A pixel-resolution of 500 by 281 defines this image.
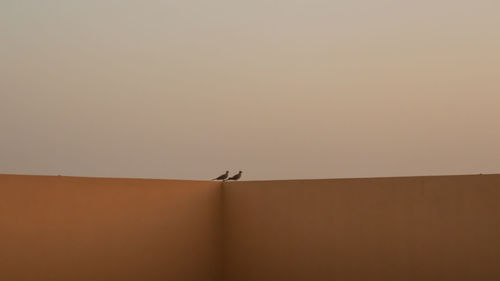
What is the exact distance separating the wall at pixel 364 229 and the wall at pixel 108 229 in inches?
11.3

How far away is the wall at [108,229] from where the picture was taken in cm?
339

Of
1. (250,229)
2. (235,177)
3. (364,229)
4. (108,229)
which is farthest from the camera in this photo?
(235,177)

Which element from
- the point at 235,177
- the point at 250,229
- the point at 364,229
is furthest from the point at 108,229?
the point at 364,229

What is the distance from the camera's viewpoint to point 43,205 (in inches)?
139

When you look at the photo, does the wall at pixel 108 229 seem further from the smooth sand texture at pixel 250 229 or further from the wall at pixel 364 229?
the wall at pixel 364 229

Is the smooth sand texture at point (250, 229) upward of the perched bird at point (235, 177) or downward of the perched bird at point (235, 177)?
downward

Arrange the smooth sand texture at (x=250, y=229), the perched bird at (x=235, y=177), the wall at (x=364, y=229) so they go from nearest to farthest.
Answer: the smooth sand texture at (x=250, y=229) < the wall at (x=364, y=229) < the perched bird at (x=235, y=177)

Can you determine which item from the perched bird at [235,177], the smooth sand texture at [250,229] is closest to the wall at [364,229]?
the smooth sand texture at [250,229]

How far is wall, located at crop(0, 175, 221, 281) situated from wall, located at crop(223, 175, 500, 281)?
0.29m

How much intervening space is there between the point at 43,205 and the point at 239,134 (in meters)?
5.02

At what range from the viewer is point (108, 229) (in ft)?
12.8

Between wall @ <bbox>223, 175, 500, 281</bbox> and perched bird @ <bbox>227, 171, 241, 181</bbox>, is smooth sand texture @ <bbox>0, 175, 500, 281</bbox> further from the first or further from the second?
perched bird @ <bbox>227, 171, 241, 181</bbox>

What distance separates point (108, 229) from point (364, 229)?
168cm

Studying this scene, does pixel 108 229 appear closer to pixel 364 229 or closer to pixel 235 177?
pixel 235 177
